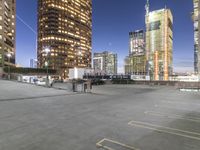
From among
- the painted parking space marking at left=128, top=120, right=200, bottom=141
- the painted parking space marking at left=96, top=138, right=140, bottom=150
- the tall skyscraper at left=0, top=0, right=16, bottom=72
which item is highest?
the tall skyscraper at left=0, top=0, right=16, bottom=72

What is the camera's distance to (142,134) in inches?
262

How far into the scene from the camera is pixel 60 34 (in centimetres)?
16788

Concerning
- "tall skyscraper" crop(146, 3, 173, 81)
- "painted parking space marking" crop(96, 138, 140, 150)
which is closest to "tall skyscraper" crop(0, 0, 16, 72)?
"painted parking space marking" crop(96, 138, 140, 150)

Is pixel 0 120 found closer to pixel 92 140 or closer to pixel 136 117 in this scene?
pixel 92 140

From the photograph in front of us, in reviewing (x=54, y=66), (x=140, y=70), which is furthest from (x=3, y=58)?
(x=140, y=70)

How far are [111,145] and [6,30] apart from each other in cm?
11047

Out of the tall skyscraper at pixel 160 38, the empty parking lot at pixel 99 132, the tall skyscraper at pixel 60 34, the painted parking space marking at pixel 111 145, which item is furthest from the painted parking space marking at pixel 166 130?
the tall skyscraper at pixel 60 34

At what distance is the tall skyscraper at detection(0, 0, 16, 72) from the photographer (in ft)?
300

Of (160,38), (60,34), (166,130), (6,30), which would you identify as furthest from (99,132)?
(160,38)

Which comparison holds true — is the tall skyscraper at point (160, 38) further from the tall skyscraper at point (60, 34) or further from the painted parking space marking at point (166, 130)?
the painted parking space marking at point (166, 130)

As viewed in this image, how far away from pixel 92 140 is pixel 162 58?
167 meters

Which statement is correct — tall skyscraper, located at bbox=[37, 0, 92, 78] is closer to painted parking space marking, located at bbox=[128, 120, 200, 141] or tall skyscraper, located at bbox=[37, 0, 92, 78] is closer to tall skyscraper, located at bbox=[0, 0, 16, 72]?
tall skyscraper, located at bbox=[0, 0, 16, 72]

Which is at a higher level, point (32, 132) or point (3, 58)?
point (3, 58)

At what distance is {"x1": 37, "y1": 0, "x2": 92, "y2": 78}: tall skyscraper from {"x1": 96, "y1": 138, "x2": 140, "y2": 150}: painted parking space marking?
509 feet
